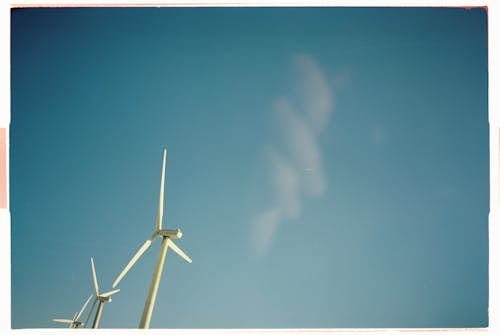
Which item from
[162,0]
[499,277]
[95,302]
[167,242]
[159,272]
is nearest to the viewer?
[499,277]

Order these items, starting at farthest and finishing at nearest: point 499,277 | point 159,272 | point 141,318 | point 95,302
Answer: point 95,302
point 159,272
point 141,318
point 499,277

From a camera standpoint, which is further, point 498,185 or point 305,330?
point 305,330

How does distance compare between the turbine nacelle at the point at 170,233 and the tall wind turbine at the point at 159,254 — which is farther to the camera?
the turbine nacelle at the point at 170,233

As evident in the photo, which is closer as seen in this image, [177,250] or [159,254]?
[159,254]

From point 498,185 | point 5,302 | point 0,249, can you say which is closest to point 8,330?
point 5,302

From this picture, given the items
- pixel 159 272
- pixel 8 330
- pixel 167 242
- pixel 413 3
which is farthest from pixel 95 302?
pixel 413 3

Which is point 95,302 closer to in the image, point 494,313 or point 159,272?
point 159,272

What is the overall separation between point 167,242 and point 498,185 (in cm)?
1105

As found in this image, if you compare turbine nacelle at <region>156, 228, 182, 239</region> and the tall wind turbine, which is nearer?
the tall wind turbine

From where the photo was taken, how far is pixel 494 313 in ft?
9.95

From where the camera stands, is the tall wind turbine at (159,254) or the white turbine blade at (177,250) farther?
the white turbine blade at (177,250)

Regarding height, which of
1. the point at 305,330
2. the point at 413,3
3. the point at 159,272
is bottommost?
the point at 159,272

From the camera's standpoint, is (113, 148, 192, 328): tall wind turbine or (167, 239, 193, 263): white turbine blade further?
(167, 239, 193, 263): white turbine blade

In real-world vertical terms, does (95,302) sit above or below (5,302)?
below
